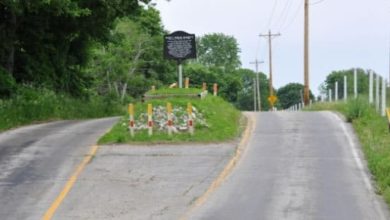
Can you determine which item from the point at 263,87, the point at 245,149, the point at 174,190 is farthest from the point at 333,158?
the point at 263,87

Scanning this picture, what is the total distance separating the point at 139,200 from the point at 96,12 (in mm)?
18867

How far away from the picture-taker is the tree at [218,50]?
401ft

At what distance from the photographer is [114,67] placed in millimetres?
61406

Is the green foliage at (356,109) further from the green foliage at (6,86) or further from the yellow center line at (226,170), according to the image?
the green foliage at (6,86)

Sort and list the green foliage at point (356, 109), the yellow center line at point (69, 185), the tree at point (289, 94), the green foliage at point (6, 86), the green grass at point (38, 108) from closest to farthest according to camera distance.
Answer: the yellow center line at point (69, 185) → the green foliage at point (356, 109) → the green grass at point (38, 108) → the green foliage at point (6, 86) → the tree at point (289, 94)

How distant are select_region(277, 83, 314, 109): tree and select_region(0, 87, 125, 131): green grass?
11262 centimetres

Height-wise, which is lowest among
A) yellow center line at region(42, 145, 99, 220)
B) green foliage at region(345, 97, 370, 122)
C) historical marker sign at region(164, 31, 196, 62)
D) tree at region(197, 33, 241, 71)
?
yellow center line at region(42, 145, 99, 220)

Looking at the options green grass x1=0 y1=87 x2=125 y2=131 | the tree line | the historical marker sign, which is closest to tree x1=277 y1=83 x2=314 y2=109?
the tree line

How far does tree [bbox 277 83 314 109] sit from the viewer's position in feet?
481

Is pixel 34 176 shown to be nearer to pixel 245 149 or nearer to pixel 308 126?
pixel 245 149

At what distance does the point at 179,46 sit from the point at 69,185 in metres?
12.2

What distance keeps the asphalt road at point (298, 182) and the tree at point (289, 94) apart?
4933 inches

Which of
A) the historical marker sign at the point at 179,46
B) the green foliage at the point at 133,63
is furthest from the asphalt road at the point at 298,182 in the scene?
the green foliage at the point at 133,63

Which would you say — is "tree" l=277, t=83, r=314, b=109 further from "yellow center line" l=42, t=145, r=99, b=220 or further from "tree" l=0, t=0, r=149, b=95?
"yellow center line" l=42, t=145, r=99, b=220
